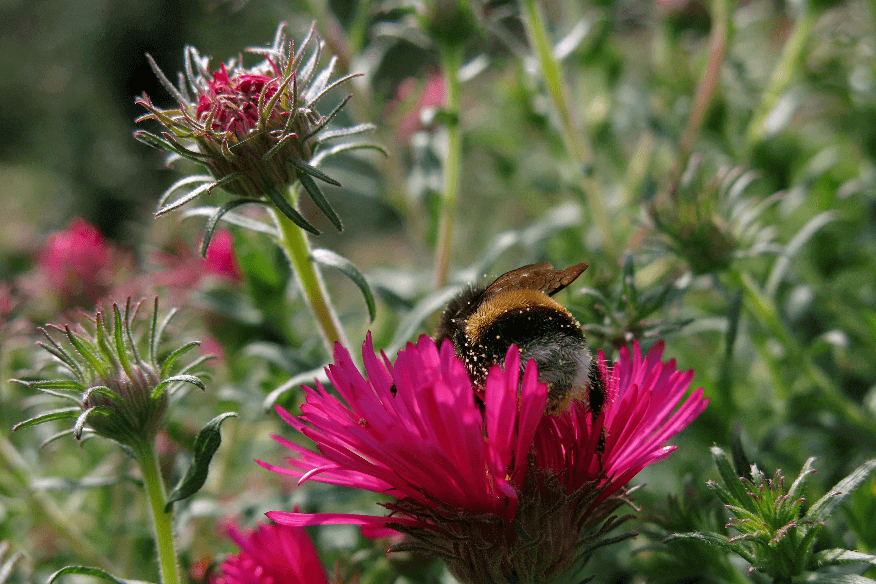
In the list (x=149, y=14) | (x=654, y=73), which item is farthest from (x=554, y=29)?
(x=149, y=14)

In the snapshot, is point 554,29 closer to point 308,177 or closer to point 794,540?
point 308,177

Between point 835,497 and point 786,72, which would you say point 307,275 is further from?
point 786,72

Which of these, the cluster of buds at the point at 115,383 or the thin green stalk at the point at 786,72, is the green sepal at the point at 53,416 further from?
the thin green stalk at the point at 786,72

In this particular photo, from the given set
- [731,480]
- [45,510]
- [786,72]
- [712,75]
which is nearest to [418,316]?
[731,480]

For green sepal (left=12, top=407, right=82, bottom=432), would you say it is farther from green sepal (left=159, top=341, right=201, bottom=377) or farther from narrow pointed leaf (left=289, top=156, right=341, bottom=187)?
narrow pointed leaf (left=289, top=156, right=341, bottom=187)

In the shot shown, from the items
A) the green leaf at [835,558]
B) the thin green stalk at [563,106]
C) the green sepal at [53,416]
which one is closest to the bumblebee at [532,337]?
the green leaf at [835,558]

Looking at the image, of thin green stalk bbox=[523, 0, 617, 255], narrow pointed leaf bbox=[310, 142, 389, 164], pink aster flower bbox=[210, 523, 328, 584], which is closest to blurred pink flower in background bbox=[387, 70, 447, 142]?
thin green stalk bbox=[523, 0, 617, 255]
